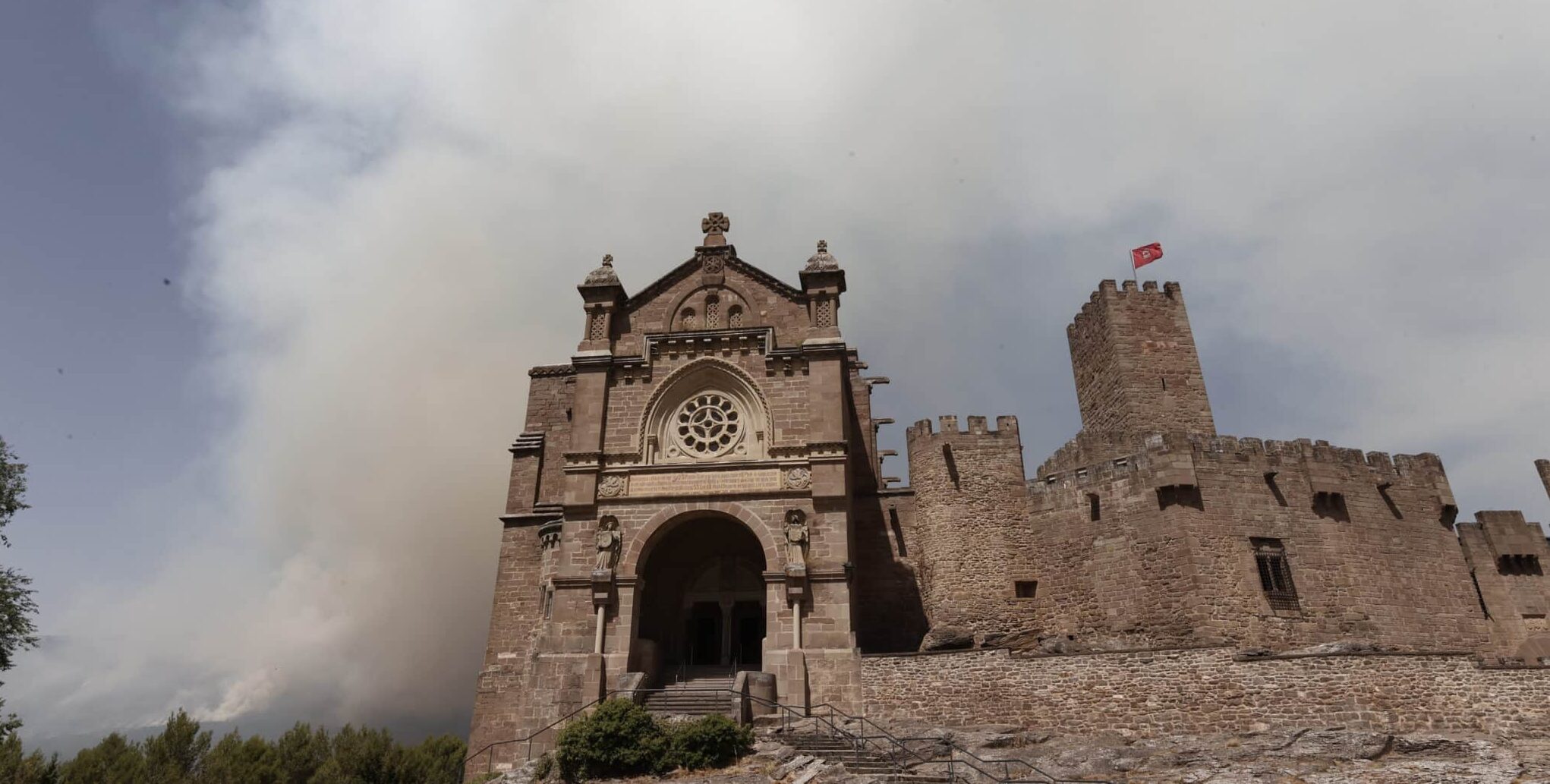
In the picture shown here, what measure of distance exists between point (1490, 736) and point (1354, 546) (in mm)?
7840

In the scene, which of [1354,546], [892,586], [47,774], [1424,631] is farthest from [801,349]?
[47,774]

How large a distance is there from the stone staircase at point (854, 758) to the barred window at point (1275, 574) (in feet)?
40.6

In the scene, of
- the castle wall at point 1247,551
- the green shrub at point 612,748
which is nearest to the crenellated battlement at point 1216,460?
the castle wall at point 1247,551

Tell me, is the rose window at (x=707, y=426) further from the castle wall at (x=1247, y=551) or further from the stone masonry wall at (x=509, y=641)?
the castle wall at (x=1247, y=551)

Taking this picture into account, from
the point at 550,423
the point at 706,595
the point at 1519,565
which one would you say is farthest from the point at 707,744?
the point at 1519,565

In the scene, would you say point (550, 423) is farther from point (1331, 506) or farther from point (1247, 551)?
point (1331, 506)

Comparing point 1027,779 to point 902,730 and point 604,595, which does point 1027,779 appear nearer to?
point 902,730

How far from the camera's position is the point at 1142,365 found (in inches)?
1183

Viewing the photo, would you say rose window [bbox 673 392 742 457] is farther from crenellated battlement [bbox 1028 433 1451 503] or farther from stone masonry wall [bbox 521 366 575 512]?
crenellated battlement [bbox 1028 433 1451 503]

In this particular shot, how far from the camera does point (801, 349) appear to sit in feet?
78.3

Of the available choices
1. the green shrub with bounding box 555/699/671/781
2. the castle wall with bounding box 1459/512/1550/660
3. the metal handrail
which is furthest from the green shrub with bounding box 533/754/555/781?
the castle wall with bounding box 1459/512/1550/660

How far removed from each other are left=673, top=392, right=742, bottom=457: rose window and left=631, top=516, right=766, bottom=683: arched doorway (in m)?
1.97

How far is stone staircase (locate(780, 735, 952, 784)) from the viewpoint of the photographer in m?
14.6

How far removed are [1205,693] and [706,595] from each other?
41.4ft
